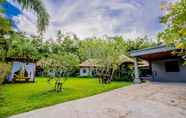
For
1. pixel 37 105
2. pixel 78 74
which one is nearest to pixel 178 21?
pixel 37 105

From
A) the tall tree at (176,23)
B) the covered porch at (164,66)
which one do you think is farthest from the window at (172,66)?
the tall tree at (176,23)

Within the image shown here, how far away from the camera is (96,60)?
20312 millimetres

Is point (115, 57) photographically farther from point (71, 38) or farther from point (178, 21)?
point (71, 38)

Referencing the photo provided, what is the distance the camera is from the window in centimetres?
1782

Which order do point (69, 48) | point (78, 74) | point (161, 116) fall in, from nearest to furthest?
1. point (161, 116)
2. point (78, 74)
3. point (69, 48)

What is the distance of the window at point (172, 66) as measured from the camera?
58.5 ft

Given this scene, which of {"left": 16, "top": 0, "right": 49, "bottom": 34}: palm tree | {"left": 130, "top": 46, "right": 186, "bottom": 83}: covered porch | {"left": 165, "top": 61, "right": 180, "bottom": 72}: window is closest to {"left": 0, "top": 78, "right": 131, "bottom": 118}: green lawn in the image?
{"left": 16, "top": 0, "right": 49, "bottom": 34}: palm tree

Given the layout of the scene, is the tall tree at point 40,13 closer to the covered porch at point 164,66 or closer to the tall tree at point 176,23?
the tall tree at point 176,23

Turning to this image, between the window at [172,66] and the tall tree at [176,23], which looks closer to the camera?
the tall tree at [176,23]

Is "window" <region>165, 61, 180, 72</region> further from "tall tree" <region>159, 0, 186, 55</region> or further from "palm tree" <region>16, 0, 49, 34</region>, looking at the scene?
"palm tree" <region>16, 0, 49, 34</region>

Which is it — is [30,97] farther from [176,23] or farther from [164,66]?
[164,66]

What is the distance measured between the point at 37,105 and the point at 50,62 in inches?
169

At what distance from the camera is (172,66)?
18266mm

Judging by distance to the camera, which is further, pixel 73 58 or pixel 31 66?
pixel 31 66
